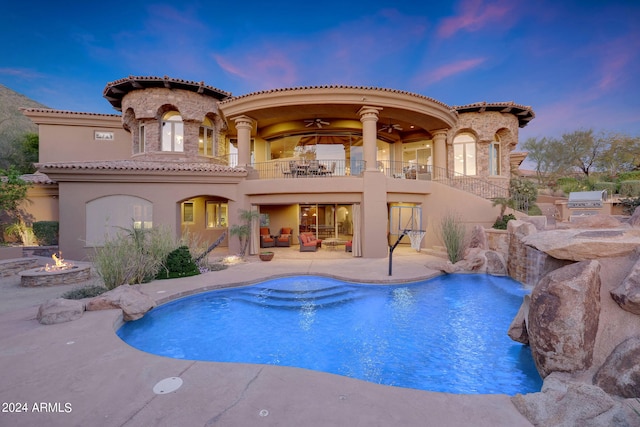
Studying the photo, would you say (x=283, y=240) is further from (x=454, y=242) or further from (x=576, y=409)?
(x=576, y=409)

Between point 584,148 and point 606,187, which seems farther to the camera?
point 584,148

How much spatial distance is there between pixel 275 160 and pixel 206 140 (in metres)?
4.42

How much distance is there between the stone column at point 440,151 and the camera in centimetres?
1686

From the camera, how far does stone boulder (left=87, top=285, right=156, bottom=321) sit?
5992mm

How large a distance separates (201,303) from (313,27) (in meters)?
32.1

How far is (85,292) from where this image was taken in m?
7.25

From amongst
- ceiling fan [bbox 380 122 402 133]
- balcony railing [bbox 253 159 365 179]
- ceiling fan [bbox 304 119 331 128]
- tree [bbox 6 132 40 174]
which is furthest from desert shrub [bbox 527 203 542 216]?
tree [bbox 6 132 40 174]

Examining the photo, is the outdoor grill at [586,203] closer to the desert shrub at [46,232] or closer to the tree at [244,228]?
the tree at [244,228]

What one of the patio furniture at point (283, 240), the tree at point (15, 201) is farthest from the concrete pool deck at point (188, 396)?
the patio furniture at point (283, 240)

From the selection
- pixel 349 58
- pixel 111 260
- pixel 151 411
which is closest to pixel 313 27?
pixel 349 58

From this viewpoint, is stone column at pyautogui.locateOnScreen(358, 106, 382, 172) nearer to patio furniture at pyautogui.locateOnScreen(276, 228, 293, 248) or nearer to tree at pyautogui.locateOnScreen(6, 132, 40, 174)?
patio furniture at pyautogui.locateOnScreen(276, 228, 293, 248)

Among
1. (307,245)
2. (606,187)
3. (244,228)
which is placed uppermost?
(606,187)

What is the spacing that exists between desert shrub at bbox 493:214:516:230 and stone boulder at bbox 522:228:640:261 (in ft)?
29.8

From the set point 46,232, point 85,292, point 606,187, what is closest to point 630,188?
point 606,187
